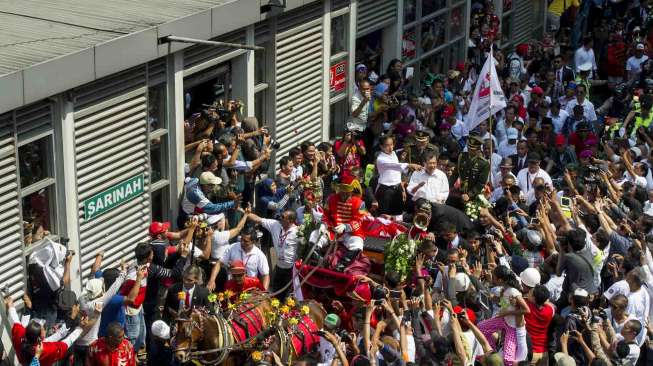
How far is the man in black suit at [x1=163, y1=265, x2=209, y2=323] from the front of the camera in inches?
510

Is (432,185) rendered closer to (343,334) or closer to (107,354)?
(343,334)

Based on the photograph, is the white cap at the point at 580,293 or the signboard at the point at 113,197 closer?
the white cap at the point at 580,293

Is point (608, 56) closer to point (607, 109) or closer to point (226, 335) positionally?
point (607, 109)

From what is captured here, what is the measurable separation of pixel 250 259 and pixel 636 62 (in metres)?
12.7

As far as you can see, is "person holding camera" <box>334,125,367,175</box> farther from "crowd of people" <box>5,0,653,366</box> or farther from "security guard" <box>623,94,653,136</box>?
"security guard" <box>623,94,653,136</box>

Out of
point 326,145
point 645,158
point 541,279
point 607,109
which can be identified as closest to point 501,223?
point 541,279

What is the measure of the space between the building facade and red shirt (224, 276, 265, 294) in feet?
6.66

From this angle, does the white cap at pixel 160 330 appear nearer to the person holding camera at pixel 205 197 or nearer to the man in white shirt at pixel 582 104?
the person holding camera at pixel 205 197

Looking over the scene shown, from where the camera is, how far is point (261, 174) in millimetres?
17906

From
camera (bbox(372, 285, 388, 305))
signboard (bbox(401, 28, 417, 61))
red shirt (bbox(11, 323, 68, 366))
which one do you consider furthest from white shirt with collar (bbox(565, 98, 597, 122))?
red shirt (bbox(11, 323, 68, 366))

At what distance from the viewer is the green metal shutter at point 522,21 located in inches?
1076

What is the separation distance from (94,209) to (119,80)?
61.1 inches

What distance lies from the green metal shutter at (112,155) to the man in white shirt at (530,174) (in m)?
5.09

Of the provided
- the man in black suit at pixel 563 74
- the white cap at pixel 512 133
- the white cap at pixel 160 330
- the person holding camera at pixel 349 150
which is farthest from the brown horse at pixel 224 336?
the man in black suit at pixel 563 74
